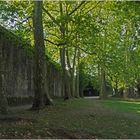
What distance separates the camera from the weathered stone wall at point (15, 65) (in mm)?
25766

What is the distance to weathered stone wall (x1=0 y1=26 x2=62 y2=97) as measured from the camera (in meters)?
25.8

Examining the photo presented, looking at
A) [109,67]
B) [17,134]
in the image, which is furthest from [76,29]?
[17,134]

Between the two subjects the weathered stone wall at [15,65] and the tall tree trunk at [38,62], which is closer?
the tall tree trunk at [38,62]

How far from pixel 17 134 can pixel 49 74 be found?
32.5 meters

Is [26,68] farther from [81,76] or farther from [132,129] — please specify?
A: [81,76]

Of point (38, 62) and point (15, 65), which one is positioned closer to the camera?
point (38, 62)

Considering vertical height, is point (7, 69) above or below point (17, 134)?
above

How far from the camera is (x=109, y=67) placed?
3039 centimetres

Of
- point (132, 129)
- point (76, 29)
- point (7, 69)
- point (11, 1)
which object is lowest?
point (132, 129)

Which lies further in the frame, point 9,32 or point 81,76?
point 81,76

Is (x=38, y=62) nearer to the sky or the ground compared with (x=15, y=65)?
nearer to the ground

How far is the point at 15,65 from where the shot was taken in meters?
28.5

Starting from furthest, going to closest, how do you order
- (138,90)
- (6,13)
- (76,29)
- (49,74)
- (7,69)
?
1. (138,90)
2. (49,74)
3. (7,69)
4. (76,29)
5. (6,13)

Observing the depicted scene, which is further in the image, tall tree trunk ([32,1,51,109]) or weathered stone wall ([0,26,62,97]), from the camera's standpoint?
weathered stone wall ([0,26,62,97])
